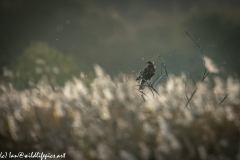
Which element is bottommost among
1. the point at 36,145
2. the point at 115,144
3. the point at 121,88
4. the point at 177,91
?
the point at 115,144

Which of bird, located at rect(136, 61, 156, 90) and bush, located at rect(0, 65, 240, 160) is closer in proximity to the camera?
bush, located at rect(0, 65, 240, 160)

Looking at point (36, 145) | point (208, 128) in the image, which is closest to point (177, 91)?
point (208, 128)

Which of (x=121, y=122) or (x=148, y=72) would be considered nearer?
(x=148, y=72)

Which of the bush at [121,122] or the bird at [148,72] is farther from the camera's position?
the bird at [148,72]

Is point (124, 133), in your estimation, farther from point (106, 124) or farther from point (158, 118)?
point (158, 118)

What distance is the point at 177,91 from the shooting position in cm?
412

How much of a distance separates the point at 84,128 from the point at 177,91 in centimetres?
196

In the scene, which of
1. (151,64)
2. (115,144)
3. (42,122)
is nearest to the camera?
(115,144)

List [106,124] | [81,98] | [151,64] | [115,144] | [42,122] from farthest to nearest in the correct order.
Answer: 1. [81,98]
2. [42,122]
3. [106,124]
4. [151,64]
5. [115,144]

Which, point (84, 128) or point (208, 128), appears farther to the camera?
point (84, 128)

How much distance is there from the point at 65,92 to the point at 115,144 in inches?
82.0

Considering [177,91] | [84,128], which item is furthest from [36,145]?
[177,91]

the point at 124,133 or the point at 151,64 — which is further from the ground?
the point at 151,64

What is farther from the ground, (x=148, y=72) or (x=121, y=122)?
(x=148, y=72)
